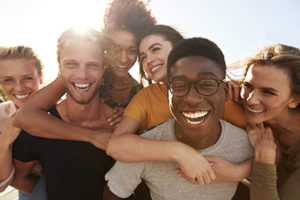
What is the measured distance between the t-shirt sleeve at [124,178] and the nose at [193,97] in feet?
2.32

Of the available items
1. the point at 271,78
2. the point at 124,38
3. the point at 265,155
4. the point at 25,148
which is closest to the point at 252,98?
the point at 271,78

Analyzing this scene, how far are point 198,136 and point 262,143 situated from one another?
59cm

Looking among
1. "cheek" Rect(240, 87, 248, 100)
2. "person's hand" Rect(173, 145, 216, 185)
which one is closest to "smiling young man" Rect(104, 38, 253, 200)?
"person's hand" Rect(173, 145, 216, 185)

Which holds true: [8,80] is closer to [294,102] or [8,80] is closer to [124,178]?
[124,178]

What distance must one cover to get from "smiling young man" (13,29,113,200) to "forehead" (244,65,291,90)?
165 centimetres

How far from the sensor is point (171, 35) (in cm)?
264

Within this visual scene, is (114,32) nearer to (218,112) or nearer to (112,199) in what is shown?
(218,112)

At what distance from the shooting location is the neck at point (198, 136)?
179cm

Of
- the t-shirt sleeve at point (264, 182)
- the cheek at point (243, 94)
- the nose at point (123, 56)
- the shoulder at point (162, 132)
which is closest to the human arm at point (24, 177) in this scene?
the shoulder at point (162, 132)

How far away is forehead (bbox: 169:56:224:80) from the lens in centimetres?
164

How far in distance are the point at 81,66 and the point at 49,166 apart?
3.43 feet

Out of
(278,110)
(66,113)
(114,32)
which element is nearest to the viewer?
(278,110)

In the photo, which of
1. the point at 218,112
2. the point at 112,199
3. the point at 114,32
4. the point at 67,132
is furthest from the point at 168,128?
the point at 114,32

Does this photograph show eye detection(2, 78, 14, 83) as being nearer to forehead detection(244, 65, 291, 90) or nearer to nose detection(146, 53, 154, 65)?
nose detection(146, 53, 154, 65)
